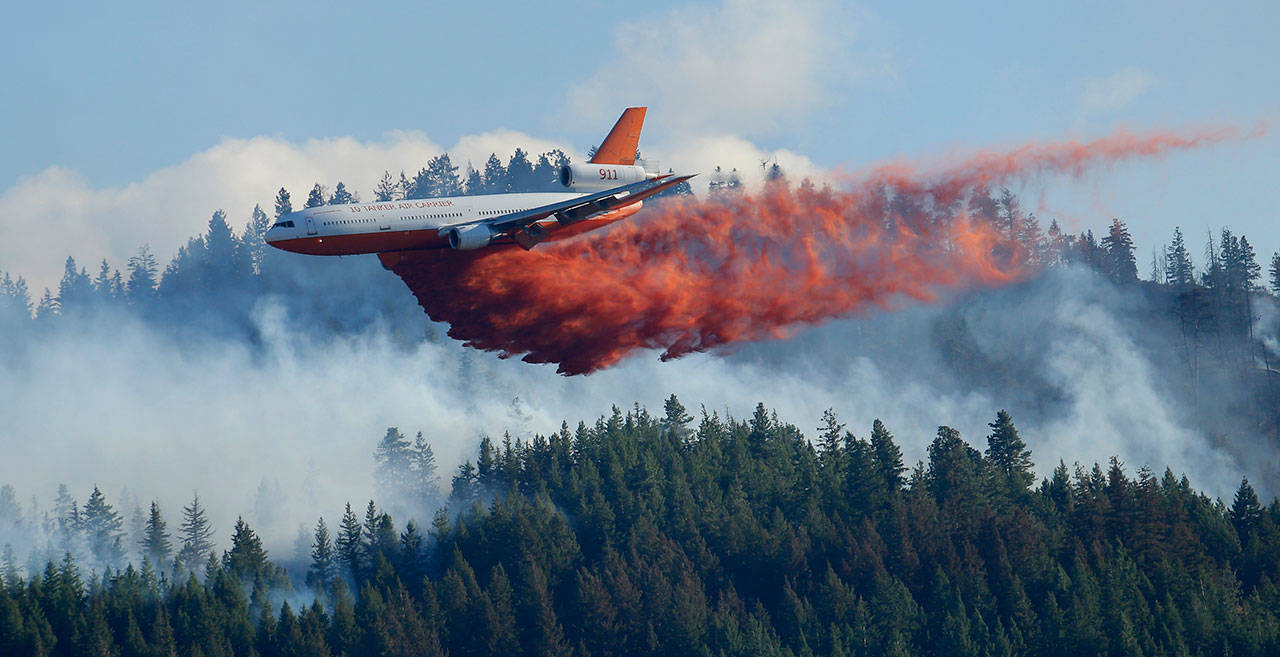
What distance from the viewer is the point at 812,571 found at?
145m

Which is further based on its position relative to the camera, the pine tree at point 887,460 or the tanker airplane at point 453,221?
the pine tree at point 887,460

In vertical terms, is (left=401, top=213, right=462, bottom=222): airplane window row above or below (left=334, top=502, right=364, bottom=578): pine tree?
above

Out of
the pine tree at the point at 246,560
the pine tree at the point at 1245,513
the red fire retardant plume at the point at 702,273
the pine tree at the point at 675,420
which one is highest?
the red fire retardant plume at the point at 702,273

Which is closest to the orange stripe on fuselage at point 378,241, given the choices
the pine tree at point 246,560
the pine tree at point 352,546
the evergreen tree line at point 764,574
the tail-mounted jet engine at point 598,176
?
the tail-mounted jet engine at point 598,176

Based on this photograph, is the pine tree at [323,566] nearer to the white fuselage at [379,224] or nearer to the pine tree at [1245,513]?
the pine tree at [1245,513]

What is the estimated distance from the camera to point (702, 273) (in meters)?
74.5

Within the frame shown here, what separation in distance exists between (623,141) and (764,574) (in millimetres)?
80594

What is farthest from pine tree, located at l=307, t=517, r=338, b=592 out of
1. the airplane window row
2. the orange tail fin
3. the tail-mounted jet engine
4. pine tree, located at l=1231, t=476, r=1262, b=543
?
the airplane window row

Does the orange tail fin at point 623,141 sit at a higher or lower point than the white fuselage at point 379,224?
higher

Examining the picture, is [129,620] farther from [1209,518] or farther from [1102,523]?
[1209,518]

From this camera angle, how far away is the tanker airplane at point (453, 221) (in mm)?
63219

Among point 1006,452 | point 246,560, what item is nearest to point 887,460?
point 1006,452

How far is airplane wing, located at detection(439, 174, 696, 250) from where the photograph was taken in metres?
64.8

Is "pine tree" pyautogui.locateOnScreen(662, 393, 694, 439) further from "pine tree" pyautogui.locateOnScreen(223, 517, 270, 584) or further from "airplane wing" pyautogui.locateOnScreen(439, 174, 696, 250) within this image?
"airplane wing" pyautogui.locateOnScreen(439, 174, 696, 250)
